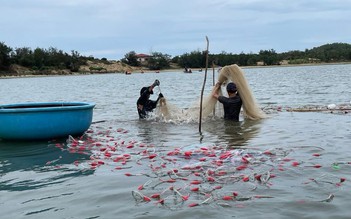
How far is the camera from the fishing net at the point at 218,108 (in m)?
14.0

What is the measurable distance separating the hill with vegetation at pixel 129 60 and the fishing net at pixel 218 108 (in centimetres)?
7800

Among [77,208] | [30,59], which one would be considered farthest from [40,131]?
[30,59]

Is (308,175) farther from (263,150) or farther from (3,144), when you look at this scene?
(3,144)

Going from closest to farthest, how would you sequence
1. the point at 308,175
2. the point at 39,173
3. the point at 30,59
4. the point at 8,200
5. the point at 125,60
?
the point at 8,200 < the point at 308,175 < the point at 39,173 < the point at 30,59 < the point at 125,60

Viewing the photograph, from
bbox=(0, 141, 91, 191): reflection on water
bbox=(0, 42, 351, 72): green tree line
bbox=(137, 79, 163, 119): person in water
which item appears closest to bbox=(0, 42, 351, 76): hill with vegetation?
bbox=(0, 42, 351, 72): green tree line

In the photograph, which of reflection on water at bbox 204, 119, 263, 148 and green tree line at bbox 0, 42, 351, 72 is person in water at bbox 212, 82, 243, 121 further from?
green tree line at bbox 0, 42, 351, 72

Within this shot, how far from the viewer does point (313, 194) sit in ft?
21.4

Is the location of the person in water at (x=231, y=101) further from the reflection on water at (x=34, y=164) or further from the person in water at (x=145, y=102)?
the reflection on water at (x=34, y=164)

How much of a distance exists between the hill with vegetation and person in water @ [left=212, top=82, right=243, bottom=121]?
78778 mm

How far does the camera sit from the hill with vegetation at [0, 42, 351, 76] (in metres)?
101

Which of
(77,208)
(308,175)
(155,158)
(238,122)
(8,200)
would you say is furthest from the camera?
(238,122)

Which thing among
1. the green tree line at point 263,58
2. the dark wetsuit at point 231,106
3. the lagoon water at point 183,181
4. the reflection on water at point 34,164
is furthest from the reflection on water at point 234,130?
the green tree line at point 263,58

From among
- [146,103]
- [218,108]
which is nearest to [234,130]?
[218,108]

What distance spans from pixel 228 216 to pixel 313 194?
4.84 feet
